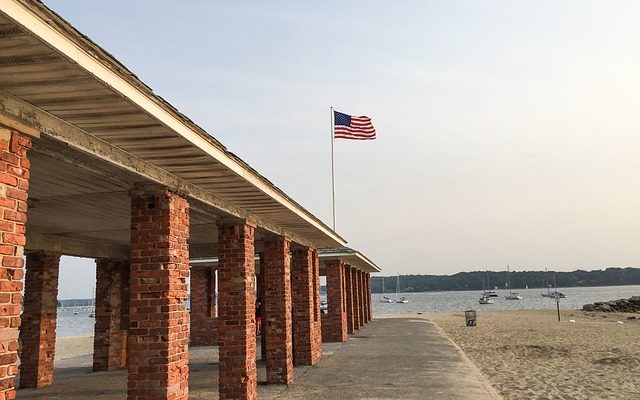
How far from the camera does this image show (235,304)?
33.2 ft

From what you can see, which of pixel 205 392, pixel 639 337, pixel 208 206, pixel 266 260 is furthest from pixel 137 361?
pixel 639 337

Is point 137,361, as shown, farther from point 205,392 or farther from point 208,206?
point 205,392

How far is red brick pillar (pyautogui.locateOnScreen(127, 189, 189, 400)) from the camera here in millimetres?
6688

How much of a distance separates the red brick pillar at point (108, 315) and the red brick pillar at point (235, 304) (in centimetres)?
754

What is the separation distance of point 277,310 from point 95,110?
9.18 metres

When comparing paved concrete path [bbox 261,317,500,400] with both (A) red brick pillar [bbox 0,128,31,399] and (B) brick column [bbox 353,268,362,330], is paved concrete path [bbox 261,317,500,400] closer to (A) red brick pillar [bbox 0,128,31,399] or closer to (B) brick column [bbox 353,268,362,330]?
(A) red brick pillar [bbox 0,128,31,399]

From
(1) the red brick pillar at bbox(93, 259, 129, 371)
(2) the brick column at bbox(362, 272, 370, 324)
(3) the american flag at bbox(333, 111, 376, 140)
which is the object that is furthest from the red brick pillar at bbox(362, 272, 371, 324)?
(1) the red brick pillar at bbox(93, 259, 129, 371)

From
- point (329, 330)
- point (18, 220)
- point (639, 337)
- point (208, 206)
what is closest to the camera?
point (18, 220)

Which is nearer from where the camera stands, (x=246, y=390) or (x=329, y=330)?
Answer: (x=246, y=390)

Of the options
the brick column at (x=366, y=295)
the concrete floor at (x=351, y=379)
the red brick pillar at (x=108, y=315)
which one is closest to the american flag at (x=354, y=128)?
the concrete floor at (x=351, y=379)

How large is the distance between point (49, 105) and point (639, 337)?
94.1 feet

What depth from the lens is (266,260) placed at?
13.2 meters

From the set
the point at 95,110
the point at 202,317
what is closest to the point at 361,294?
the point at 202,317

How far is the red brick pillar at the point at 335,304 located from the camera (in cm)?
2258
